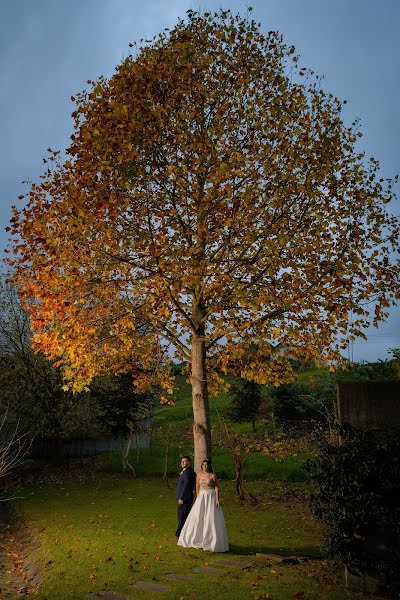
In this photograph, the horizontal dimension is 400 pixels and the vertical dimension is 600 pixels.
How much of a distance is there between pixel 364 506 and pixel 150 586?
458 centimetres

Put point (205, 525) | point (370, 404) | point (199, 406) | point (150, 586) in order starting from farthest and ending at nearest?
point (199, 406), point (205, 525), point (370, 404), point (150, 586)

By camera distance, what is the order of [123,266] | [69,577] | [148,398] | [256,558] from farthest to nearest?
[148,398] < [123,266] < [256,558] < [69,577]

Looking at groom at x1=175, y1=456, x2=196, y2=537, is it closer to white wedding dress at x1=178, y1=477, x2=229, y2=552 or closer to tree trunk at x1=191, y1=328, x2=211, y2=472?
tree trunk at x1=191, y1=328, x2=211, y2=472

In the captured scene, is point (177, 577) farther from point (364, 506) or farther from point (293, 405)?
point (293, 405)

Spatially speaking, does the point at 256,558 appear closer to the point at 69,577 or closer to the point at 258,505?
the point at 69,577

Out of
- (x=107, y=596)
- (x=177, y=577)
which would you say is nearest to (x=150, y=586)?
(x=177, y=577)

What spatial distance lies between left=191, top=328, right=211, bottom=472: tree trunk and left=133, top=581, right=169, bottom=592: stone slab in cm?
479

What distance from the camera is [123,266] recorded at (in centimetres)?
1634

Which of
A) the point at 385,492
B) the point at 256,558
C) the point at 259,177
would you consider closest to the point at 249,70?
the point at 259,177

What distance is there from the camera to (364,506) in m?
10.7

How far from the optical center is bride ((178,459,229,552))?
13.7 m

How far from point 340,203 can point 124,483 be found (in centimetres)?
1924

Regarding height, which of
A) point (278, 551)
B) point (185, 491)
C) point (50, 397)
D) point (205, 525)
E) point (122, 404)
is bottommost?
point (278, 551)

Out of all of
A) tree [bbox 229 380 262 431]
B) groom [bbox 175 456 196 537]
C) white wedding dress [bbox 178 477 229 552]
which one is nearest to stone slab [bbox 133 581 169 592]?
white wedding dress [bbox 178 477 229 552]
